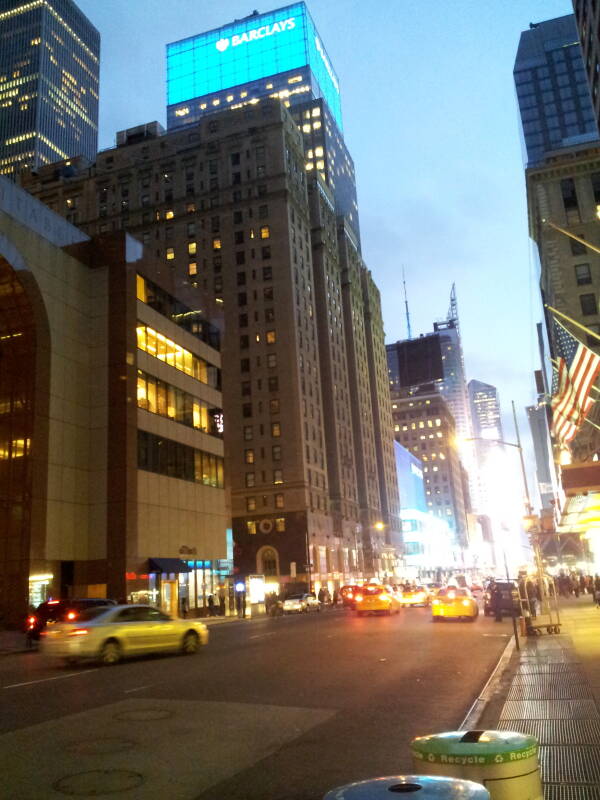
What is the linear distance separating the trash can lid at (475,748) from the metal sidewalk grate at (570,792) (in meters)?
2.48

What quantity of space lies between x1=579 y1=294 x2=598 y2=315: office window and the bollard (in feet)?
238

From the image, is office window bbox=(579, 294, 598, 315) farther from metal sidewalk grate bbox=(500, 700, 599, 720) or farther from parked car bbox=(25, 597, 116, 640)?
metal sidewalk grate bbox=(500, 700, 599, 720)

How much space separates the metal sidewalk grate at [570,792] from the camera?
5816 mm

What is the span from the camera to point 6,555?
37.5m

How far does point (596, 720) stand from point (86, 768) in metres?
6.23

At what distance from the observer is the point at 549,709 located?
9609 millimetres

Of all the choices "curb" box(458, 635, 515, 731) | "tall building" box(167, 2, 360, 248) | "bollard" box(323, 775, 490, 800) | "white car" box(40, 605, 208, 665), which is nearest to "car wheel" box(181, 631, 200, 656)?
"white car" box(40, 605, 208, 665)

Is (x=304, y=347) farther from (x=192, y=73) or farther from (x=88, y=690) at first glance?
(x=192, y=73)

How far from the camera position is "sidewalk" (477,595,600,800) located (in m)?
6.45

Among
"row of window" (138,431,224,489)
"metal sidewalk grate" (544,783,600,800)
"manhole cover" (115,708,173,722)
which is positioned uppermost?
"row of window" (138,431,224,489)

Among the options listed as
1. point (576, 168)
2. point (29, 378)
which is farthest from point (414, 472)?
point (29, 378)

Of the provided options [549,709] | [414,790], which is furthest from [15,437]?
[414,790]

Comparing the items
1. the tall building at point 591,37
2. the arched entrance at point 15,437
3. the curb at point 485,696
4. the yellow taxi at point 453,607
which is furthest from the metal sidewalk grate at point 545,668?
the tall building at point 591,37

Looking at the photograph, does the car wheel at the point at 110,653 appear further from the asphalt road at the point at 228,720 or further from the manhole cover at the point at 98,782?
the manhole cover at the point at 98,782
